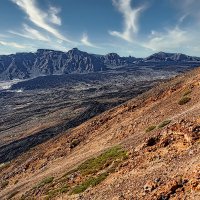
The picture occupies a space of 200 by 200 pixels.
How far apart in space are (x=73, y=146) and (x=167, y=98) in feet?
43.1

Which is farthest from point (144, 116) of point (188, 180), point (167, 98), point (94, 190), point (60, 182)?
point (188, 180)

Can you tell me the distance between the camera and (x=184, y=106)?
1469 inches

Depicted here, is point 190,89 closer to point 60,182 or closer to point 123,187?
point 60,182

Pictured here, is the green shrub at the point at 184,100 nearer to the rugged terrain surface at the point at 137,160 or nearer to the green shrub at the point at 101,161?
the rugged terrain surface at the point at 137,160

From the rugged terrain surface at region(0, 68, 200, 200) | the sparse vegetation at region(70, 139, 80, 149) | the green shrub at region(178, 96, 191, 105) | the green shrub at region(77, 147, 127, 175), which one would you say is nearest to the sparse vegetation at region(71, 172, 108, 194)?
the rugged terrain surface at region(0, 68, 200, 200)

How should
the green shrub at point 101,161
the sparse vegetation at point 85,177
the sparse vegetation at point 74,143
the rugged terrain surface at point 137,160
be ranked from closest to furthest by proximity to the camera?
the rugged terrain surface at point 137,160 < the sparse vegetation at point 85,177 < the green shrub at point 101,161 < the sparse vegetation at point 74,143

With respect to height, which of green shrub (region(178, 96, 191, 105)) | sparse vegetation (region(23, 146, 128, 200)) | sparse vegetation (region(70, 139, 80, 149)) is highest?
green shrub (region(178, 96, 191, 105))

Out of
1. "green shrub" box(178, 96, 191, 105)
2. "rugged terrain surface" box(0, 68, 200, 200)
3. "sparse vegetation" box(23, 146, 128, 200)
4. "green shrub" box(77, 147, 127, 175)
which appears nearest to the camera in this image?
"rugged terrain surface" box(0, 68, 200, 200)

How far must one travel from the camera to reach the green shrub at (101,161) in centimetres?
2881

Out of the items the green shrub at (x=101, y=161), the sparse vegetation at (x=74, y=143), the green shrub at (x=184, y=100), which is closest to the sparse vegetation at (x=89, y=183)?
the green shrub at (x=101, y=161)

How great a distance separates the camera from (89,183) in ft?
85.9

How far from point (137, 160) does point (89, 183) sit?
3736mm

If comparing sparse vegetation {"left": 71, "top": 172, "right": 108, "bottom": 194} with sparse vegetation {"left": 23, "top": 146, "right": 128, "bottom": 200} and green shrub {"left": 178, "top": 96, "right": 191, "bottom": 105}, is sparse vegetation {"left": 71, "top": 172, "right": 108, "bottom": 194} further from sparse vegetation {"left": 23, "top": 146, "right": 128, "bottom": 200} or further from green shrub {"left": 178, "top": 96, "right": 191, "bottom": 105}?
green shrub {"left": 178, "top": 96, "right": 191, "bottom": 105}

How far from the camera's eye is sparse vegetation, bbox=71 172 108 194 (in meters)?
25.7
